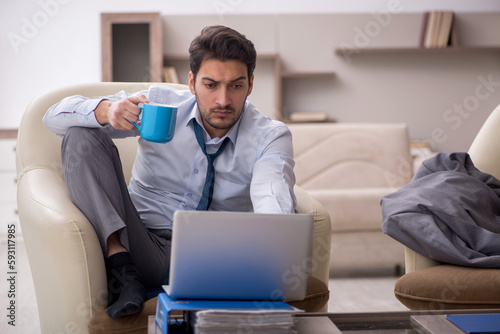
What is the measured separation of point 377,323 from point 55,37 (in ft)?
13.6

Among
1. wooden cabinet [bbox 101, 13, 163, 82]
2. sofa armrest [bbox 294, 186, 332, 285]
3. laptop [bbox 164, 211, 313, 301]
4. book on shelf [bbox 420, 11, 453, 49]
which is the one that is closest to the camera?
laptop [bbox 164, 211, 313, 301]

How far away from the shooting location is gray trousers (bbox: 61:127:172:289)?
1.46 meters

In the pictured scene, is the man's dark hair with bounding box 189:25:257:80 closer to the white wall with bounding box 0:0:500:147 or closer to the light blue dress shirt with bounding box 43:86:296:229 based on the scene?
the light blue dress shirt with bounding box 43:86:296:229

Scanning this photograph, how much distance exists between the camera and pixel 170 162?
1.78 meters

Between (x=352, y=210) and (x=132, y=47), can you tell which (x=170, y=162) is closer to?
(x=352, y=210)

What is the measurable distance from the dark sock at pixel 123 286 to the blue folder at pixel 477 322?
0.65m

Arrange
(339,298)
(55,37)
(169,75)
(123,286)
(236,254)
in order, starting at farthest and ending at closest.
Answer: (55,37), (169,75), (339,298), (123,286), (236,254)

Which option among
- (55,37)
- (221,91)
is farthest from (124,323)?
(55,37)

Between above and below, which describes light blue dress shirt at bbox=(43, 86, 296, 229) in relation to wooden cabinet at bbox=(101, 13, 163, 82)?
below

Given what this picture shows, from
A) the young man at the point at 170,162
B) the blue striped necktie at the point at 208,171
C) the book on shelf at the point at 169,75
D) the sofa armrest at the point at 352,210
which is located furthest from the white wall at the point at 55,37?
the blue striped necktie at the point at 208,171

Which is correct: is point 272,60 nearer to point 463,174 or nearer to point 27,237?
point 463,174

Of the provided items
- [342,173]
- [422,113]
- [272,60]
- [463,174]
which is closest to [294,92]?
[272,60]

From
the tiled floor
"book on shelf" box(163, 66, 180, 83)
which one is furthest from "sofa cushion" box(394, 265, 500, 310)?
"book on shelf" box(163, 66, 180, 83)

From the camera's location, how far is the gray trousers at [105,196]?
1.46 m
